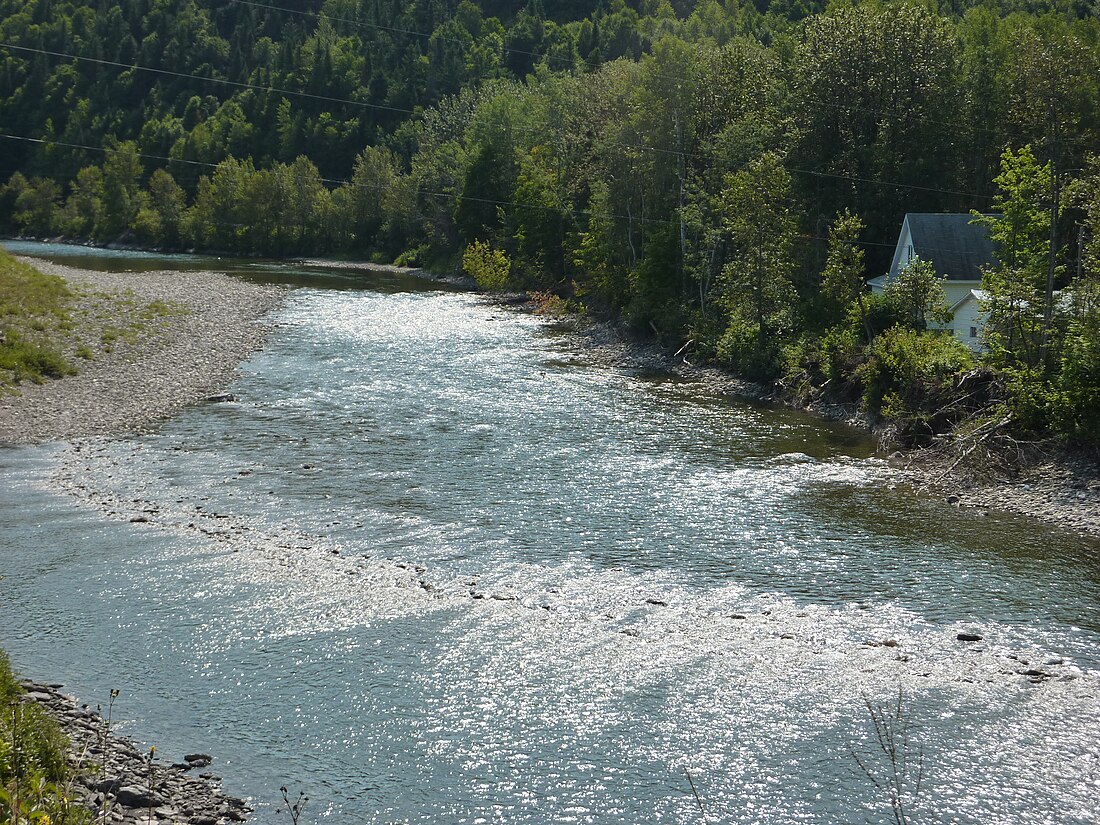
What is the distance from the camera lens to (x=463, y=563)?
25.7 metres

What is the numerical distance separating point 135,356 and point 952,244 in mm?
44262

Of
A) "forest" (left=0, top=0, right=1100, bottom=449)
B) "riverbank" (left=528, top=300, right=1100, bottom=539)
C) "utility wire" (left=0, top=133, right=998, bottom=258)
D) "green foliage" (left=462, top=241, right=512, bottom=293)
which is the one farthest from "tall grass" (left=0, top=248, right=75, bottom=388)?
"green foliage" (left=462, top=241, right=512, bottom=293)

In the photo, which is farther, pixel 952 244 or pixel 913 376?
pixel 952 244

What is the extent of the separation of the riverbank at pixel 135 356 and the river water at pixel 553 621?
A: 12.1 feet

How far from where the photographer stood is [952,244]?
54438mm

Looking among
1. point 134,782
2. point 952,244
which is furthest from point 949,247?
point 134,782

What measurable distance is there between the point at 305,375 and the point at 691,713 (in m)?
37.0

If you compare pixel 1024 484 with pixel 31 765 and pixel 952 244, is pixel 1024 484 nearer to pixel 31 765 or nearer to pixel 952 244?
pixel 952 244

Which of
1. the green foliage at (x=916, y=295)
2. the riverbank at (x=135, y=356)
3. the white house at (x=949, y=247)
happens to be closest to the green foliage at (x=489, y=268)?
the riverbank at (x=135, y=356)

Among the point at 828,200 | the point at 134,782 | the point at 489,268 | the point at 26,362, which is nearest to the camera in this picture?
the point at 134,782

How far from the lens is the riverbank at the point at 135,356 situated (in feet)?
130

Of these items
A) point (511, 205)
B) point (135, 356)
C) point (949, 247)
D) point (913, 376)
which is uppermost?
point (511, 205)

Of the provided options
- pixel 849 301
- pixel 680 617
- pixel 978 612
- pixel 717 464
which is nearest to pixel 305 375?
pixel 717 464

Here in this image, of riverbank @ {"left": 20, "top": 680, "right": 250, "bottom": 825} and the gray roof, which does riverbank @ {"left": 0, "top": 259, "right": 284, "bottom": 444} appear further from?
the gray roof
